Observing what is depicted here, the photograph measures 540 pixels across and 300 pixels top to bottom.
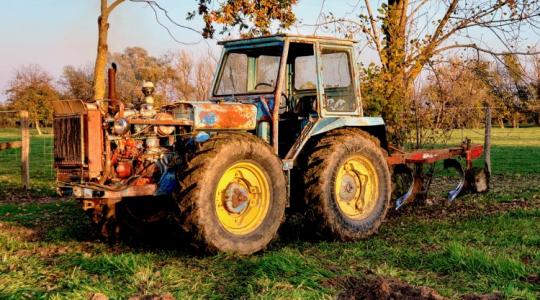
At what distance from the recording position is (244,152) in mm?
6129

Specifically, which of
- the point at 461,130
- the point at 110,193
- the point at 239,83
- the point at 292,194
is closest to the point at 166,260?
the point at 110,193

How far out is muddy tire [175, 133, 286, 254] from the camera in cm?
572

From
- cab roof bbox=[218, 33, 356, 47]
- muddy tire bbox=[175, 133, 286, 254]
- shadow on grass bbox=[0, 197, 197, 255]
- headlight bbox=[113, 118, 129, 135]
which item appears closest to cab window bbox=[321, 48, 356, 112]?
cab roof bbox=[218, 33, 356, 47]

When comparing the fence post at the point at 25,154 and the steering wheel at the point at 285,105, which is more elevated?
the steering wheel at the point at 285,105

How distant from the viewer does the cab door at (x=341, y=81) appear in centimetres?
779

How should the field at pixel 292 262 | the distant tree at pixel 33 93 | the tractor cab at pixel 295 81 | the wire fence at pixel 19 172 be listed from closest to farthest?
the field at pixel 292 262
the tractor cab at pixel 295 81
the wire fence at pixel 19 172
the distant tree at pixel 33 93


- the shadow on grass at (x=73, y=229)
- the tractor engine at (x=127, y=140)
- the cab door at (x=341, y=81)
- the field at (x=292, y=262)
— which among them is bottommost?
the shadow on grass at (x=73, y=229)

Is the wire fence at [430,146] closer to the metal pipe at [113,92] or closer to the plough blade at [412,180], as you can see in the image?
the plough blade at [412,180]

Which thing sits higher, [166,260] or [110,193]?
[110,193]

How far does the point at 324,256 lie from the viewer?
19.5 feet

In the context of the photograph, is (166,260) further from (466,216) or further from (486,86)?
(486,86)

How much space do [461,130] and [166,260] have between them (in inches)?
345

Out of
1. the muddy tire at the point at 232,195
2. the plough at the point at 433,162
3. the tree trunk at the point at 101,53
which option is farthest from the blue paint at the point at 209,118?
the tree trunk at the point at 101,53

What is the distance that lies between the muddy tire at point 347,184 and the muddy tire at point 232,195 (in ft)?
1.77
